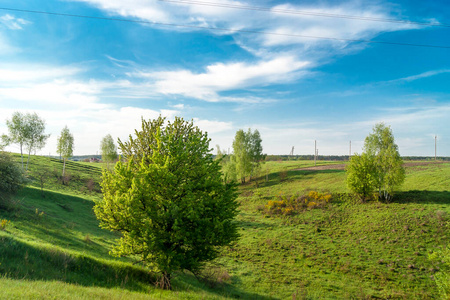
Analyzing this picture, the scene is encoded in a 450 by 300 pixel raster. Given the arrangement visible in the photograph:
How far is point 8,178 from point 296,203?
4832 cm

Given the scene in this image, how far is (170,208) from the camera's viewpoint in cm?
1429

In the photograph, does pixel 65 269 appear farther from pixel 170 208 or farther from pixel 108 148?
pixel 108 148

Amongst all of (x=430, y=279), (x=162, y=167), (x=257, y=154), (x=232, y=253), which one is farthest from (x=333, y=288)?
(x=257, y=154)

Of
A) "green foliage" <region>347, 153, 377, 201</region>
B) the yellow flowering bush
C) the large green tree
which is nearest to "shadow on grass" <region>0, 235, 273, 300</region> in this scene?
the large green tree

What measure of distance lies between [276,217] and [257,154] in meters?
34.6

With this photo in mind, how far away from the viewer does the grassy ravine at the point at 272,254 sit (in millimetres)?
13430

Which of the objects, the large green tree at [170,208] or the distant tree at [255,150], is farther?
the distant tree at [255,150]

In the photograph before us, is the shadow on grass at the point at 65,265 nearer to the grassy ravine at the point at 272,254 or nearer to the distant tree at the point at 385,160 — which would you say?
the grassy ravine at the point at 272,254

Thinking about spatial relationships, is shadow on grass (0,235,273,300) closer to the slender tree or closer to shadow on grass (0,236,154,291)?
shadow on grass (0,236,154,291)

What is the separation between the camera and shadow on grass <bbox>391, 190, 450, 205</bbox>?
4310cm

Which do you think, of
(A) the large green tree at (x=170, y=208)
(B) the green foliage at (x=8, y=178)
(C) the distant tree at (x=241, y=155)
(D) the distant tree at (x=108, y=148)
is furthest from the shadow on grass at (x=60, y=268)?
(D) the distant tree at (x=108, y=148)

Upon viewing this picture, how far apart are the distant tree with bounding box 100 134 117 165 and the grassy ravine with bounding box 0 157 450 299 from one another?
32699 millimetres

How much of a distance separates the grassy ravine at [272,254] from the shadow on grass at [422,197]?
0.47 ft

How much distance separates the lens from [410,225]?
120 feet
